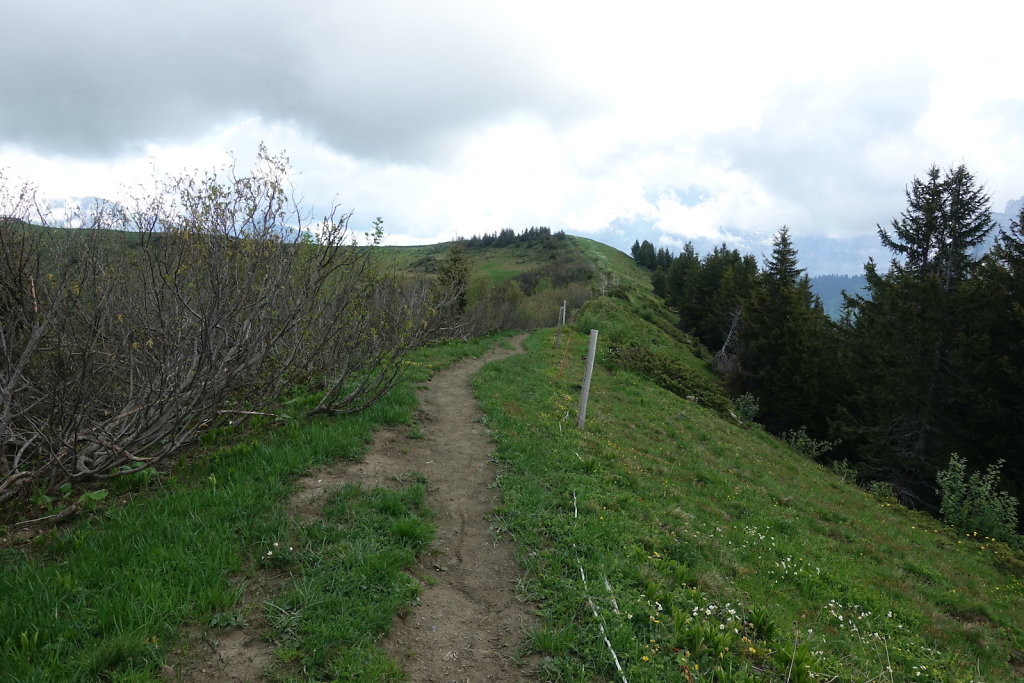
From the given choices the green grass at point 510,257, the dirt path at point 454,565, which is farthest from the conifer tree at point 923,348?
the green grass at point 510,257

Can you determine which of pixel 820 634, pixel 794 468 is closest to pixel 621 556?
pixel 820 634

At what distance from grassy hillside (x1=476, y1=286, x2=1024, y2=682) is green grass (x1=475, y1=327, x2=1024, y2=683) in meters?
0.02

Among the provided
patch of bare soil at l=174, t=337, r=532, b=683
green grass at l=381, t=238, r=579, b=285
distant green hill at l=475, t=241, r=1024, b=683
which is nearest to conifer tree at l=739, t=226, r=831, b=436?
distant green hill at l=475, t=241, r=1024, b=683

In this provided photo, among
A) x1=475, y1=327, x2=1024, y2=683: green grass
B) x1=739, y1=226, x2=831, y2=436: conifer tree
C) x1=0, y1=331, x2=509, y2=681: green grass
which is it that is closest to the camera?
x1=0, y1=331, x2=509, y2=681: green grass

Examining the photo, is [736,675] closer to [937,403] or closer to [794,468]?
[794,468]

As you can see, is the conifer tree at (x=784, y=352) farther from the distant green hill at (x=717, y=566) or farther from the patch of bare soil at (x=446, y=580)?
the patch of bare soil at (x=446, y=580)

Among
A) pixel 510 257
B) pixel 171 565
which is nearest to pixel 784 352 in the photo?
pixel 171 565

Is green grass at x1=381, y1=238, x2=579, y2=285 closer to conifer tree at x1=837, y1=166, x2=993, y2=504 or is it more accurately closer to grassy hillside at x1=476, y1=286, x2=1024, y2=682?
conifer tree at x1=837, y1=166, x2=993, y2=504

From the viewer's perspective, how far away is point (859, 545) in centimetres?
878

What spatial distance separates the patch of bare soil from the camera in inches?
124

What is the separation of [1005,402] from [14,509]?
24421 millimetres

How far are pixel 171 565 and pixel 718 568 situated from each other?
5.57 metres

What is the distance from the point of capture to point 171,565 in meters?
3.56

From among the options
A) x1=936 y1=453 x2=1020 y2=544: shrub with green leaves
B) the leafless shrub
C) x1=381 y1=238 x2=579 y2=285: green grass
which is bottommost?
x1=936 y1=453 x2=1020 y2=544: shrub with green leaves
